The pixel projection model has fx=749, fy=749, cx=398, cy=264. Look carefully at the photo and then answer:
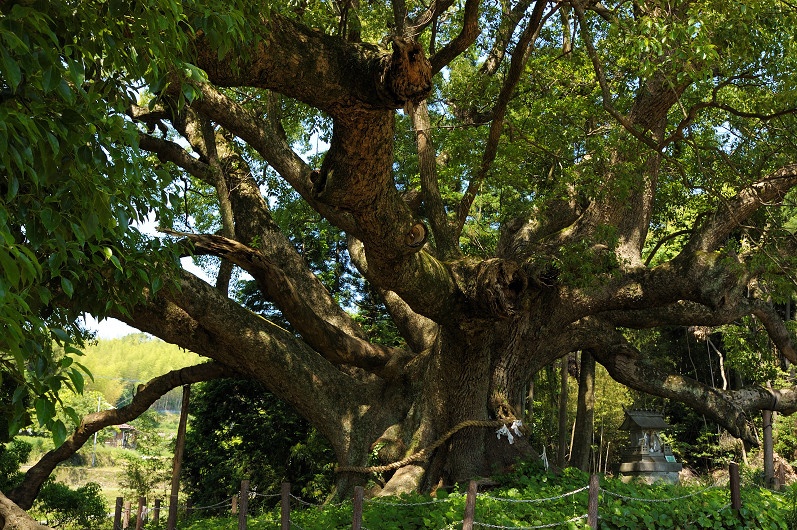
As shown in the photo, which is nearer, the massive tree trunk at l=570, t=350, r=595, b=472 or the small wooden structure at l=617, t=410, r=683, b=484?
the small wooden structure at l=617, t=410, r=683, b=484

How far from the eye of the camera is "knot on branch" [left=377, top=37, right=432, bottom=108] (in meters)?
4.80

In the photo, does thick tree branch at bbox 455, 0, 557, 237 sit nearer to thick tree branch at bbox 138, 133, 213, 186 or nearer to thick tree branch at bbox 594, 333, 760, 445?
thick tree branch at bbox 138, 133, 213, 186

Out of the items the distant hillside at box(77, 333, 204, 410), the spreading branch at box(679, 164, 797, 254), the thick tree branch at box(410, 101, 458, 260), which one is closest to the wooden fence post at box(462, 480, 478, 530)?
the thick tree branch at box(410, 101, 458, 260)

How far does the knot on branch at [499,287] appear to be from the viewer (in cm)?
808

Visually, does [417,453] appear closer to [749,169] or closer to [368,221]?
[368,221]

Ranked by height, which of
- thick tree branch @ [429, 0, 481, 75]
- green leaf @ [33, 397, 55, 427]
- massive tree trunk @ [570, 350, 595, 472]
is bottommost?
green leaf @ [33, 397, 55, 427]

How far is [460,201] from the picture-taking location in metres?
10.7

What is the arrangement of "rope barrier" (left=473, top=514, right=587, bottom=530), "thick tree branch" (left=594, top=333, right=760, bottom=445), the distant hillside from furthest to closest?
the distant hillside
"thick tree branch" (left=594, top=333, right=760, bottom=445)
"rope barrier" (left=473, top=514, right=587, bottom=530)

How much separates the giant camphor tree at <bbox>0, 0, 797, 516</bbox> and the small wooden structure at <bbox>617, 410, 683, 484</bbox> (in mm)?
584

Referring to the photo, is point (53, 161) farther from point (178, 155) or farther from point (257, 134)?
point (178, 155)

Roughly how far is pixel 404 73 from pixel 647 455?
8799 mm

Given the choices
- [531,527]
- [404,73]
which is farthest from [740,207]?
[404,73]

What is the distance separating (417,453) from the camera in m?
9.69

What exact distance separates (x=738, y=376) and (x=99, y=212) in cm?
1947
